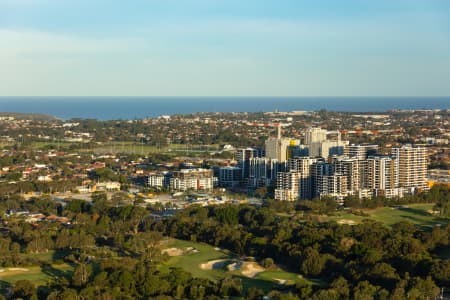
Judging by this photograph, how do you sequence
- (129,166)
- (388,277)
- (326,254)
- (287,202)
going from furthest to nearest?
1. (129,166)
2. (287,202)
3. (326,254)
4. (388,277)

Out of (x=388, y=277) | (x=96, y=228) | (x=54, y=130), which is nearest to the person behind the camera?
(x=388, y=277)

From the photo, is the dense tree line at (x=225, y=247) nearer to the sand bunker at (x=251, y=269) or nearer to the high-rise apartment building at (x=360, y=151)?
the sand bunker at (x=251, y=269)

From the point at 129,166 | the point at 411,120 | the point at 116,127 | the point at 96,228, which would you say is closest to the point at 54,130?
the point at 116,127

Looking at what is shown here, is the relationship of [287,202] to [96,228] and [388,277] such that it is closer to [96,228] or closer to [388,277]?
[96,228]

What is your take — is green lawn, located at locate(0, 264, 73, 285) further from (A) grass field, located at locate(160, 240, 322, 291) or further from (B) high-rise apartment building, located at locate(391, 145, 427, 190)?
(B) high-rise apartment building, located at locate(391, 145, 427, 190)

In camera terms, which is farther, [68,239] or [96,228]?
[96,228]

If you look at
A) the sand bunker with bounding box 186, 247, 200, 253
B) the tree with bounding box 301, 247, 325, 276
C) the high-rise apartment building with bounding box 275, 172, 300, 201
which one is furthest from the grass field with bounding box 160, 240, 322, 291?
the high-rise apartment building with bounding box 275, 172, 300, 201

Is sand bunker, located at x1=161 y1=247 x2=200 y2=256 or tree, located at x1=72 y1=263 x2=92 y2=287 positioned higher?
tree, located at x1=72 y1=263 x2=92 y2=287
